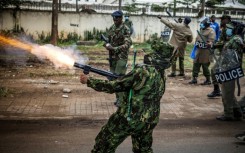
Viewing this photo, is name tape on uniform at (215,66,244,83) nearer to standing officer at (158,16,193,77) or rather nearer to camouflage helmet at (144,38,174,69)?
camouflage helmet at (144,38,174,69)

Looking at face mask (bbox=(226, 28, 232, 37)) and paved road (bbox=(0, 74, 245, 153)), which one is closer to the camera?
paved road (bbox=(0, 74, 245, 153))

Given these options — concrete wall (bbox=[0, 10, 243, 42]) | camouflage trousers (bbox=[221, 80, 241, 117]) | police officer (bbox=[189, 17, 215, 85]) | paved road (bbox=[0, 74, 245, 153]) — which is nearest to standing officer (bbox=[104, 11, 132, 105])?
paved road (bbox=[0, 74, 245, 153])

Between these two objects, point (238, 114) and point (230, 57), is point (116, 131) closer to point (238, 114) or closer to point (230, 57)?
point (230, 57)

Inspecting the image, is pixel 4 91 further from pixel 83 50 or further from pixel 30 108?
pixel 83 50

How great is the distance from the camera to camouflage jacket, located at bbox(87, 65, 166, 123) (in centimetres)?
376

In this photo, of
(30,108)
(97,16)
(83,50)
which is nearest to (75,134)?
(30,108)

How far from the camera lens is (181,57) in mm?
12047

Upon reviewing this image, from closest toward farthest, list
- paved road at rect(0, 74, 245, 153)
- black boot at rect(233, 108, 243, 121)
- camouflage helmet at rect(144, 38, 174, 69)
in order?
camouflage helmet at rect(144, 38, 174, 69) < paved road at rect(0, 74, 245, 153) < black boot at rect(233, 108, 243, 121)

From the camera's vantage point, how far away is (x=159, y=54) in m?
3.88

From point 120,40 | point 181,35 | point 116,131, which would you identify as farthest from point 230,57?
point 181,35

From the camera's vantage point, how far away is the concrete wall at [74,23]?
19859 millimetres

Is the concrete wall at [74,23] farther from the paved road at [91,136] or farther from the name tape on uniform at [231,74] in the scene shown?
the name tape on uniform at [231,74]

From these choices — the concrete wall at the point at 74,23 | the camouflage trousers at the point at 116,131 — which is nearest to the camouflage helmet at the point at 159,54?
the camouflage trousers at the point at 116,131

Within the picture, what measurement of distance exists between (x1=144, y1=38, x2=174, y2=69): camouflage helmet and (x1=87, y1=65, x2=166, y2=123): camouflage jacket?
0.24 feet
